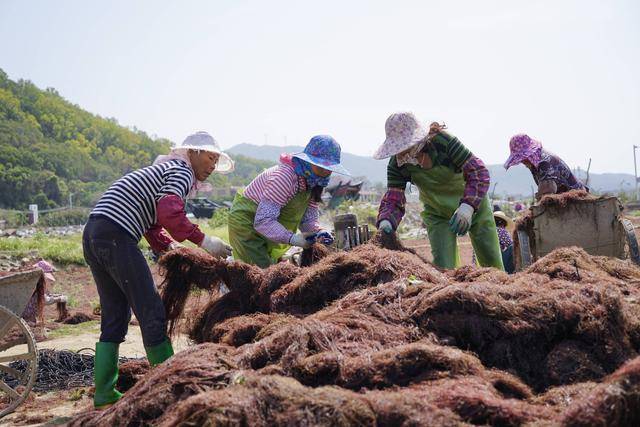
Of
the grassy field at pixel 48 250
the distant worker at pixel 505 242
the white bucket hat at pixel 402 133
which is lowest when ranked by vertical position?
the grassy field at pixel 48 250

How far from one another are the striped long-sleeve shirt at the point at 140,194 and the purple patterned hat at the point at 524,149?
355 cm

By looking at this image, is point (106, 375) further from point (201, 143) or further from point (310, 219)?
point (310, 219)

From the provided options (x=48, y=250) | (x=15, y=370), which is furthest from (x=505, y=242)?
(x=48, y=250)

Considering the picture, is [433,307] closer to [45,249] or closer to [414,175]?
[414,175]

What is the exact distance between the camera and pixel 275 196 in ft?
18.5

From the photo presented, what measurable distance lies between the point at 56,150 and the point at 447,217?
77.7 meters

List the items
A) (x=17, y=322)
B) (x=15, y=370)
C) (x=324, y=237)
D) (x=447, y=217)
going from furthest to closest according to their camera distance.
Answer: (x=447, y=217)
(x=324, y=237)
(x=15, y=370)
(x=17, y=322)

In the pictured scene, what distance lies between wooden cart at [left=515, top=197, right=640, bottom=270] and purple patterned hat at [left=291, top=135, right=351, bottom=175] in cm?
204

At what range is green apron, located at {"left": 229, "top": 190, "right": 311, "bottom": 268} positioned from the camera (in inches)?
233

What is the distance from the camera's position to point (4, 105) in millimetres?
80188

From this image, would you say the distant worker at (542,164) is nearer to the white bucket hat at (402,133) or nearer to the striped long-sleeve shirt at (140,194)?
the white bucket hat at (402,133)

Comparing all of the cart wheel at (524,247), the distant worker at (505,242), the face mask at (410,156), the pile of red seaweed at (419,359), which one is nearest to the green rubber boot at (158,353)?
the pile of red seaweed at (419,359)

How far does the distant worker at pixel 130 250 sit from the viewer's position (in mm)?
4297

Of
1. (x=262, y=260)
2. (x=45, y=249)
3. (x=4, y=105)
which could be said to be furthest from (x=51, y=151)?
(x=262, y=260)
